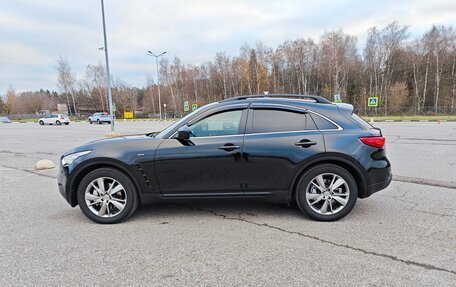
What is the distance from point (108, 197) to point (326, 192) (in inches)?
118

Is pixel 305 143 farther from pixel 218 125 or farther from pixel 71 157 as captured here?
pixel 71 157

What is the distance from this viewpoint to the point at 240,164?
3643 millimetres

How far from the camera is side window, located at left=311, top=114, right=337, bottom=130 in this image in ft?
12.3

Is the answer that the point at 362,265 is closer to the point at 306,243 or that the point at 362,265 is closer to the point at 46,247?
the point at 306,243

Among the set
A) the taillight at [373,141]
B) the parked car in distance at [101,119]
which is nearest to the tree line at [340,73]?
the parked car in distance at [101,119]

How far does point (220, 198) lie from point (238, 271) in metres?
1.25

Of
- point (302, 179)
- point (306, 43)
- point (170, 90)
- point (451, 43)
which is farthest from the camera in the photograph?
point (170, 90)

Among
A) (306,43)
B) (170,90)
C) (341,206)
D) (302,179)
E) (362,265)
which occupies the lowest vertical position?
(362,265)

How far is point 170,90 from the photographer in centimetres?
6297

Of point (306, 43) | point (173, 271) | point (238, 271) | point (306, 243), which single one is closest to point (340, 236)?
point (306, 243)

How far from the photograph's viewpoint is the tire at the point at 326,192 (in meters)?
3.67

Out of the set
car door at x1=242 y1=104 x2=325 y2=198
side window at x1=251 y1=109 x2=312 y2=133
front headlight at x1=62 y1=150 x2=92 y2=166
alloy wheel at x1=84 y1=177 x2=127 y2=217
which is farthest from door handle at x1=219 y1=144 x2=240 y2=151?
front headlight at x1=62 y1=150 x2=92 y2=166

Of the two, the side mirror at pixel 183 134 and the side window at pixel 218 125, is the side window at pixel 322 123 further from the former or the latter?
the side mirror at pixel 183 134

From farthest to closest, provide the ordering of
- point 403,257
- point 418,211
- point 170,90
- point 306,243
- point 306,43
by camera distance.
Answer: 1. point 170,90
2. point 306,43
3. point 418,211
4. point 306,243
5. point 403,257
